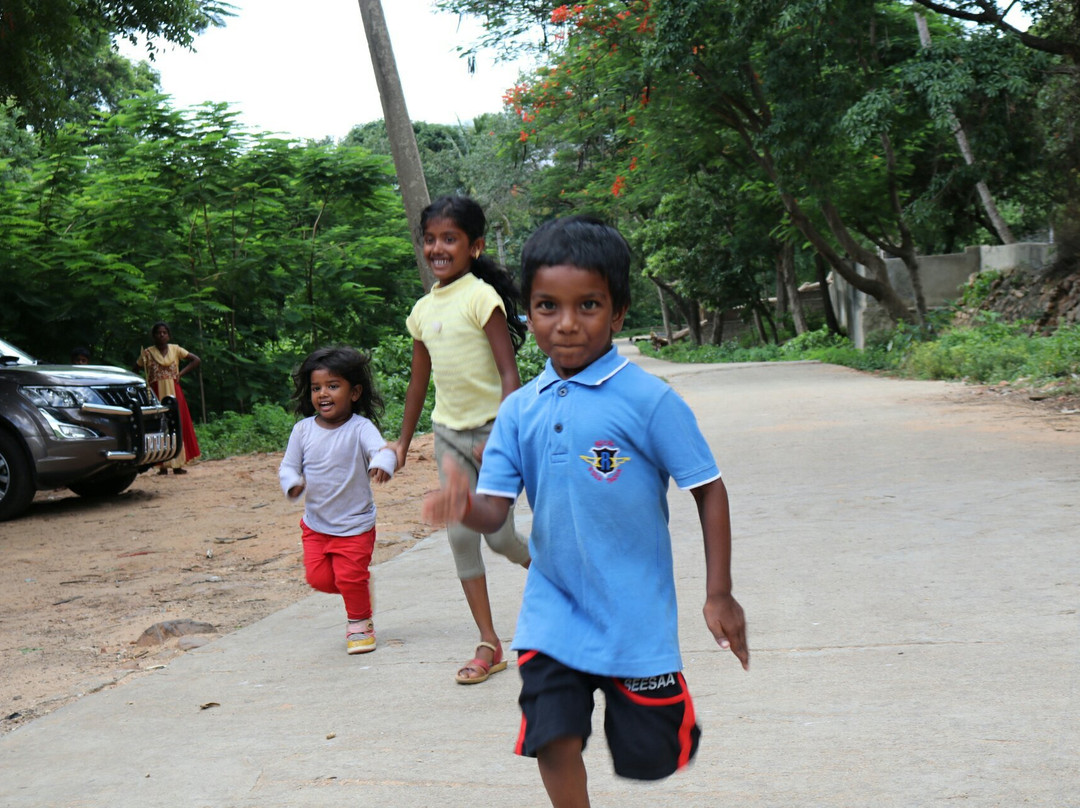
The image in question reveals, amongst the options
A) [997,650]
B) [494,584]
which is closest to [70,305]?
[494,584]

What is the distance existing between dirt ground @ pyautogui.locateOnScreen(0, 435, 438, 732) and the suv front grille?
3.07ft

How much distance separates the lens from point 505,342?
14.6ft

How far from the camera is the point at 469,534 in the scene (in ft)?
14.5

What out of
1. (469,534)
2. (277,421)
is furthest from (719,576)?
(277,421)

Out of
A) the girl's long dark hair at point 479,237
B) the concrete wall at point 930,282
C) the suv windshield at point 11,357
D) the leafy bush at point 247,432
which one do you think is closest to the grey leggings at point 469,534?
the girl's long dark hair at point 479,237

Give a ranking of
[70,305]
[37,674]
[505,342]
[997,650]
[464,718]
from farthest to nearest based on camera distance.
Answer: [70,305] → [37,674] → [505,342] → [997,650] → [464,718]

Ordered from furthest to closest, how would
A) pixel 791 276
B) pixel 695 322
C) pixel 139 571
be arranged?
pixel 695 322 < pixel 791 276 < pixel 139 571

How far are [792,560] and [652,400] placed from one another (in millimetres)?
3784

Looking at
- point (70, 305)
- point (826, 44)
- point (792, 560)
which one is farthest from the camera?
point (826, 44)

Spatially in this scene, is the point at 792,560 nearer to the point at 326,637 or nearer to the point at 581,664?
the point at 326,637

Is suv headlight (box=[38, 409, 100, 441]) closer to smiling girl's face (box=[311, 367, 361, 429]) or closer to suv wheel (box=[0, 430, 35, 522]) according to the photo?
suv wheel (box=[0, 430, 35, 522])

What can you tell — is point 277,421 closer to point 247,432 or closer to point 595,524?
point 247,432

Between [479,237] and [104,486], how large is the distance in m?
8.03

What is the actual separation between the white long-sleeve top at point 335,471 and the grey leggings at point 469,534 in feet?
1.26
